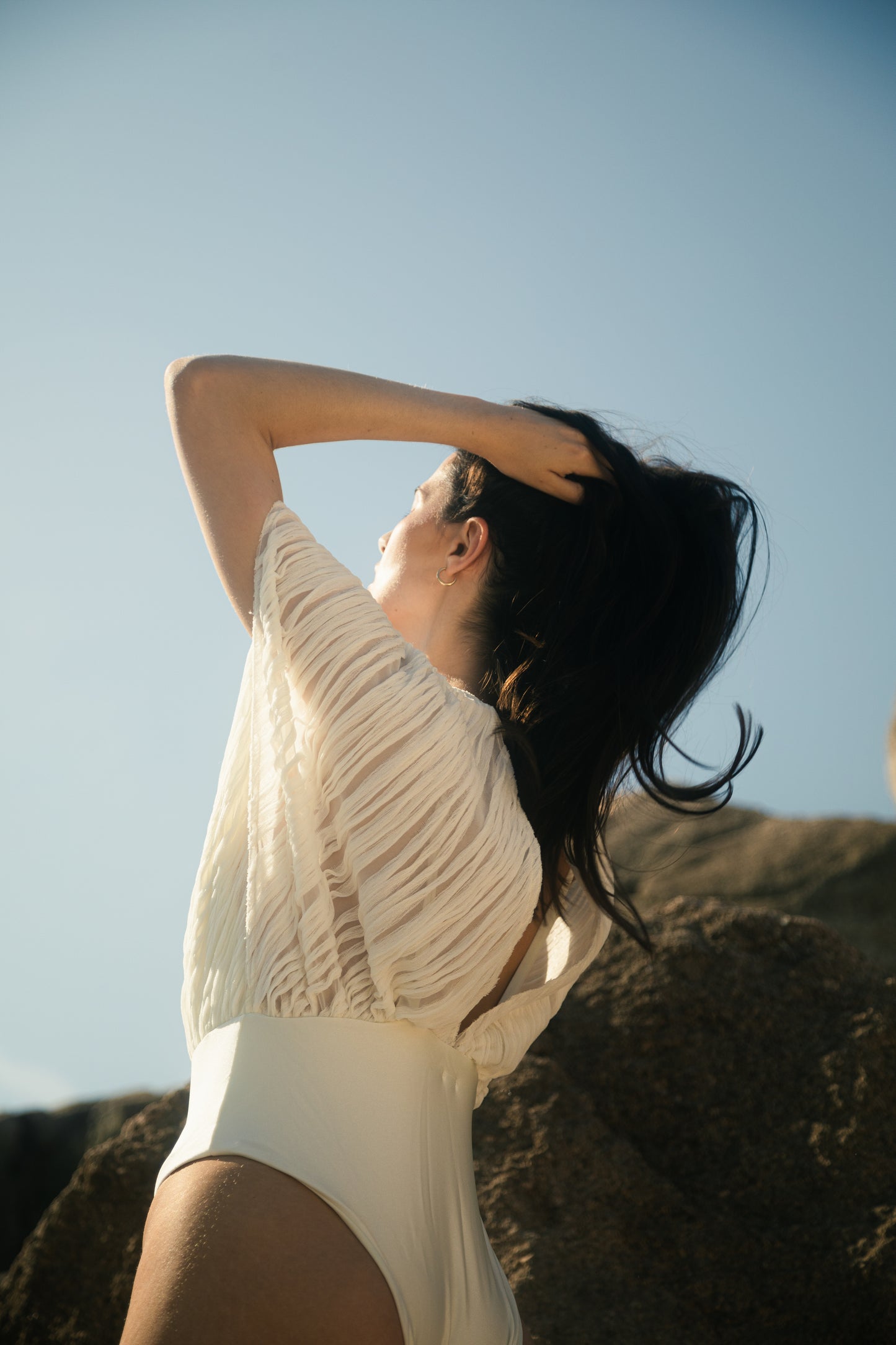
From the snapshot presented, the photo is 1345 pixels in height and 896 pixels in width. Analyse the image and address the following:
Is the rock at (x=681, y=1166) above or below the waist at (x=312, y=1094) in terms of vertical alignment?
below

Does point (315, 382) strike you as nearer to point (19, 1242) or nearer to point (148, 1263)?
point (148, 1263)

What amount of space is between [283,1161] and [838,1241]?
1503mm

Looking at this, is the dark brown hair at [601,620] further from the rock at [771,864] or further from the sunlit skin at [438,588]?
the rock at [771,864]

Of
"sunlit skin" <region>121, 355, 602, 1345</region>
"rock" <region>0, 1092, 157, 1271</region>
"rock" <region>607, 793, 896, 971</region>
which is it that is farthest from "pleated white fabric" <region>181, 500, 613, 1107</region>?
"rock" <region>0, 1092, 157, 1271</region>

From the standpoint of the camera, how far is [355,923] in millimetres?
1380

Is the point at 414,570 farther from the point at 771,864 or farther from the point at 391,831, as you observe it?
the point at 771,864

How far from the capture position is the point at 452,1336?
4.34ft

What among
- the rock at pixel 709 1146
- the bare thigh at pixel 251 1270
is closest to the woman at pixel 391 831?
the bare thigh at pixel 251 1270

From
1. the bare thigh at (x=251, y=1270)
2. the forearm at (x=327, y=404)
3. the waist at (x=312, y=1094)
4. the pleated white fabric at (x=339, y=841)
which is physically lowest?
the bare thigh at (x=251, y=1270)

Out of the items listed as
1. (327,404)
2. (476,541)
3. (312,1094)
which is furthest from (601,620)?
(312,1094)

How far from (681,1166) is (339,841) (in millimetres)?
1513

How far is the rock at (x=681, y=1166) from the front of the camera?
6.62 feet

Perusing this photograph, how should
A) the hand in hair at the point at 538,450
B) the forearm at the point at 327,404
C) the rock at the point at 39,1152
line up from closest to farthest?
the forearm at the point at 327,404 → the hand in hair at the point at 538,450 → the rock at the point at 39,1152

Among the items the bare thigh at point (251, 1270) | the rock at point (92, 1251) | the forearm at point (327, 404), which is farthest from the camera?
the rock at point (92, 1251)
